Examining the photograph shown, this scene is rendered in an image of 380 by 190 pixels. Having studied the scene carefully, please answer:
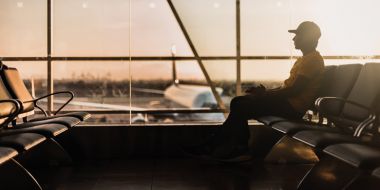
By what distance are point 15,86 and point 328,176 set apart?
8.70 ft

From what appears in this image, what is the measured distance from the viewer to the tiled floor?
3.18 metres

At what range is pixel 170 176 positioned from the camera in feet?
11.5

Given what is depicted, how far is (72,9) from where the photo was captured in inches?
201

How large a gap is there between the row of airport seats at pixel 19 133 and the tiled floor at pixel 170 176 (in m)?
0.27

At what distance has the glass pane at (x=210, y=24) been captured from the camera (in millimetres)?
5039

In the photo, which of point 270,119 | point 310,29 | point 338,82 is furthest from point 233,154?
point 310,29

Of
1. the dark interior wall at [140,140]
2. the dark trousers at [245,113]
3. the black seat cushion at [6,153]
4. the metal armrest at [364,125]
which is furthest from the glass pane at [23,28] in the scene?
the metal armrest at [364,125]

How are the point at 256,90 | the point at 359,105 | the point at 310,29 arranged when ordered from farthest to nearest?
the point at 256,90, the point at 310,29, the point at 359,105

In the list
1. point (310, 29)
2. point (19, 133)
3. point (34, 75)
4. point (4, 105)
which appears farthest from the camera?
point (34, 75)

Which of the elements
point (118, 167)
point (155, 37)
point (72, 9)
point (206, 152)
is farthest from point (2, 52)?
point (206, 152)

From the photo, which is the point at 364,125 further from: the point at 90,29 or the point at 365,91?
the point at 90,29

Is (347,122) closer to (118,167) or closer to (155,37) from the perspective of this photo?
(118,167)

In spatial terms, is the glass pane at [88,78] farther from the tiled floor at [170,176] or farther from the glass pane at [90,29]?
the tiled floor at [170,176]

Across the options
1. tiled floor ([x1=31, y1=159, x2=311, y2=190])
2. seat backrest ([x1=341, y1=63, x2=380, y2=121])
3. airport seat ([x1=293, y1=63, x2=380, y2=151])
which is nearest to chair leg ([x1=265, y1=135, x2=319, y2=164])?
tiled floor ([x1=31, y1=159, x2=311, y2=190])
